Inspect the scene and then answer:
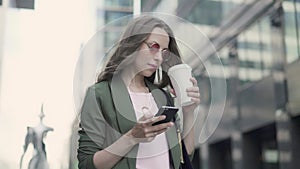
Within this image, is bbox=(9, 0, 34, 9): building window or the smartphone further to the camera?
bbox=(9, 0, 34, 9): building window

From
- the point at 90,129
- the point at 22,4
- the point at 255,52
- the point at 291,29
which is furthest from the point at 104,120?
the point at 255,52

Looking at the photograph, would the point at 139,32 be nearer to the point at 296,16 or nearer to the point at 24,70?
the point at 24,70

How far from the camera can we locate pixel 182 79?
495 millimetres

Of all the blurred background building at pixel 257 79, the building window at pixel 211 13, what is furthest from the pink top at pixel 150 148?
the building window at pixel 211 13

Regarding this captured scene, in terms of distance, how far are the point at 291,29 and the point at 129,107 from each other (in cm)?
472

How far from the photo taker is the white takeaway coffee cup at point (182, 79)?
1.62 ft

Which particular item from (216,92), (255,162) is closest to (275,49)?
(255,162)

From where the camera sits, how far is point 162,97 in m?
0.52

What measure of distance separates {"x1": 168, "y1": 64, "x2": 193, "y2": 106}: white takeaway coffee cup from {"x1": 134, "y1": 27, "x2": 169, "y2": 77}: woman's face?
27mm

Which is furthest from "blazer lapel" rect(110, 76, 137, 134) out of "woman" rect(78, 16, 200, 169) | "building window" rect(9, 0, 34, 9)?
"building window" rect(9, 0, 34, 9)

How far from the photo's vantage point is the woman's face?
1.54 ft

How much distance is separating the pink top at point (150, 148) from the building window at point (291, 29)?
14.6 feet

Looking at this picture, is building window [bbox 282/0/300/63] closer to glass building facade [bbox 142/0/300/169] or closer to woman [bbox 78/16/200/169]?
glass building facade [bbox 142/0/300/169]

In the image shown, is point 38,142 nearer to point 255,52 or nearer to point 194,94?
point 194,94
